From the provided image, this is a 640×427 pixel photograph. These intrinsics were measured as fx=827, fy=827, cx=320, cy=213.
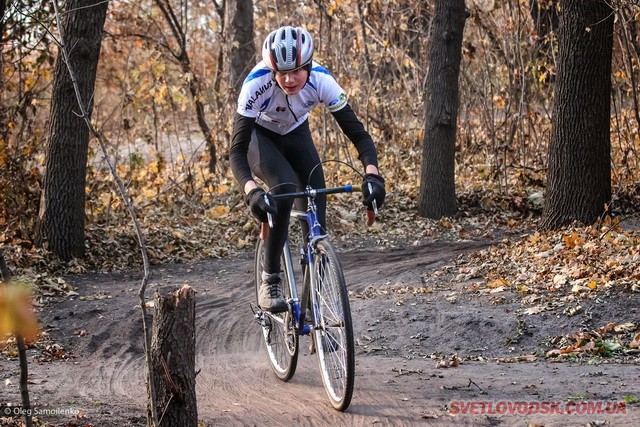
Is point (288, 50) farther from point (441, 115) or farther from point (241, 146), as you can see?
point (441, 115)

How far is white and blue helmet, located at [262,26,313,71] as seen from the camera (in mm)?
5613

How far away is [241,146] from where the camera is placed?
19.2ft

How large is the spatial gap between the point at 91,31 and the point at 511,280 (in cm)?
597

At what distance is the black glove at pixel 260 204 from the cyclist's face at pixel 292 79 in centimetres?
85

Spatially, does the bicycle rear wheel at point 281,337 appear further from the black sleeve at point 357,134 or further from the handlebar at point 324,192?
the black sleeve at point 357,134

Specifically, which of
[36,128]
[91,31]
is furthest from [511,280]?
[36,128]

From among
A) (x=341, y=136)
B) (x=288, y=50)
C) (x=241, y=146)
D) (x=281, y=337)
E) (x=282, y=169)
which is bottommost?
(x=281, y=337)

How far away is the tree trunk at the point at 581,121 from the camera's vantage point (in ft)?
33.3

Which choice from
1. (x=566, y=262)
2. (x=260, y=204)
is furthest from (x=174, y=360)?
(x=566, y=262)

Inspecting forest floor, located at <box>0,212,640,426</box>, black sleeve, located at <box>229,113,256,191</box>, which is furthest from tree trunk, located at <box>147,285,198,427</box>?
black sleeve, located at <box>229,113,256,191</box>

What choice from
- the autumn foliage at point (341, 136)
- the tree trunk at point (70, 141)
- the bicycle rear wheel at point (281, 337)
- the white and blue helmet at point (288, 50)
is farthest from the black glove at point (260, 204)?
the tree trunk at point (70, 141)

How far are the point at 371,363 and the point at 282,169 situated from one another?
1.89 metres

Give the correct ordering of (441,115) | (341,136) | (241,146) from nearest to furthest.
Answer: (241,146) < (441,115) < (341,136)

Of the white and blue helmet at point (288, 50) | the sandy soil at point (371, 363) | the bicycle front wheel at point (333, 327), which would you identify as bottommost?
the sandy soil at point (371, 363)
